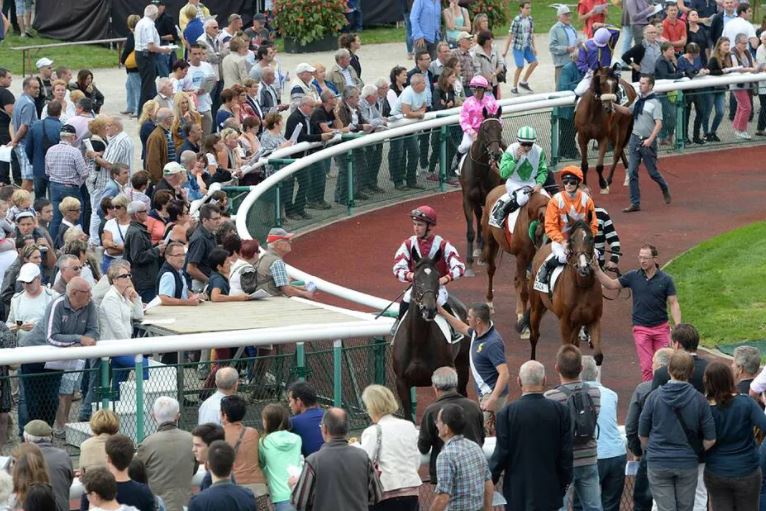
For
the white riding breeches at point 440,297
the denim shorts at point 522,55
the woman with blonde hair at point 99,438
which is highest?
the woman with blonde hair at point 99,438

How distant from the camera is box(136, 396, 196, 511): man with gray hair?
358 inches

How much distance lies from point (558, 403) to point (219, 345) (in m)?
2.65

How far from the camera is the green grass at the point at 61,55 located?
93.1 feet

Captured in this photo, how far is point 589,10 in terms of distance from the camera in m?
26.5

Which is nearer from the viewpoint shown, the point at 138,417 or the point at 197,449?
the point at 197,449

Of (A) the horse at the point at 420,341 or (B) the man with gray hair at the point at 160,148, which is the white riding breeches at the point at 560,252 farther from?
(B) the man with gray hair at the point at 160,148

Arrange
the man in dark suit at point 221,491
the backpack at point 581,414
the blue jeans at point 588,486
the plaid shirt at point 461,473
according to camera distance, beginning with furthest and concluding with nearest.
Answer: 1. the blue jeans at point 588,486
2. the backpack at point 581,414
3. the plaid shirt at point 461,473
4. the man in dark suit at point 221,491

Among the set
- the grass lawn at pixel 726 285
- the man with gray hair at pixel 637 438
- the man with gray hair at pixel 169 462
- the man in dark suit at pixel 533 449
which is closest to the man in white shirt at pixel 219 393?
the man with gray hair at pixel 169 462

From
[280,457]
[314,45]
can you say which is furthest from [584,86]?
[280,457]

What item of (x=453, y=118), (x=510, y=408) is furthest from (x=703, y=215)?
(x=510, y=408)

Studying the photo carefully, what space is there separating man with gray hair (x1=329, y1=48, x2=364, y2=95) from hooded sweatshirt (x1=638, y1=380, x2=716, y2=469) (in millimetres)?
13035

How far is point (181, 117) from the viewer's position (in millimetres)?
18156

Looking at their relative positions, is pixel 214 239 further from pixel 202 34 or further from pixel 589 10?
pixel 589 10

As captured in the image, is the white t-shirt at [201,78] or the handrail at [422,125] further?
the white t-shirt at [201,78]
